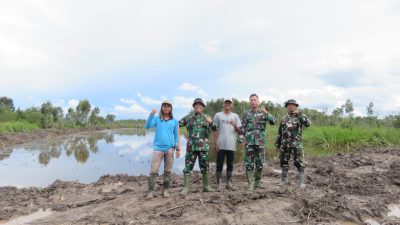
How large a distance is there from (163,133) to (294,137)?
7.75 ft

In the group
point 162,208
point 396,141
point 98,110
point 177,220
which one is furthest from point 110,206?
point 98,110

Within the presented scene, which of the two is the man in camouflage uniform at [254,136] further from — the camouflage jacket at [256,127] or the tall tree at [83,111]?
the tall tree at [83,111]

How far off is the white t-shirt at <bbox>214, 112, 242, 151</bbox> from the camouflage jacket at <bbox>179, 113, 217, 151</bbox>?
16cm

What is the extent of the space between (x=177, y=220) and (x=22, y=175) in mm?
6556

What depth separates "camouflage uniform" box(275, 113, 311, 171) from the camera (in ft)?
19.0

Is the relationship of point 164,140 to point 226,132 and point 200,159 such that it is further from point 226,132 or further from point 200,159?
point 226,132

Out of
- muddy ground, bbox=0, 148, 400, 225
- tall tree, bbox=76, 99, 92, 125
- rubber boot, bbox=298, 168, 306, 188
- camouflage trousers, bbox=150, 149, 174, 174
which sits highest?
tall tree, bbox=76, 99, 92, 125

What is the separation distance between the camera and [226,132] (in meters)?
5.54

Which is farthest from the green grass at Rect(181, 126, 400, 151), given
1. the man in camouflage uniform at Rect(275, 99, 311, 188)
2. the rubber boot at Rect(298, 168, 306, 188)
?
the man in camouflage uniform at Rect(275, 99, 311, 188)

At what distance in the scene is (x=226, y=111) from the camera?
18.4ft

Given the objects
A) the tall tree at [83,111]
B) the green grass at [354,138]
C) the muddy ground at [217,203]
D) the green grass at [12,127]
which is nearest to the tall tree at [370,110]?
the green grass at [354,138]

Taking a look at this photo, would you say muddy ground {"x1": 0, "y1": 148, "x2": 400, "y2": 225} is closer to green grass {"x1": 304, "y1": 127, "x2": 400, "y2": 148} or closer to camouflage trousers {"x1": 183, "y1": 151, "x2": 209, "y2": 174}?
camouflage trousers {"x1": 183, "y1": 151, "x2": 209, "y2": 174}

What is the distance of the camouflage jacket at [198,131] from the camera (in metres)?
5.39

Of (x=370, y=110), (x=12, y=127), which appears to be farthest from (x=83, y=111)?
(x=370, y=110)
